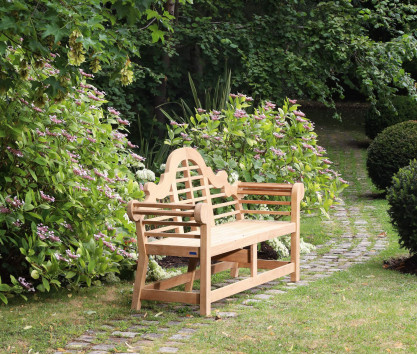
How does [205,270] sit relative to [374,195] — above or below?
above

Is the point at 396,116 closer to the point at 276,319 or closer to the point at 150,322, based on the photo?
the point at 276,319

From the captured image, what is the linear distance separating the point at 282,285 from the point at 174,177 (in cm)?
139

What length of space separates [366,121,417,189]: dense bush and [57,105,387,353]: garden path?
1.60 ft

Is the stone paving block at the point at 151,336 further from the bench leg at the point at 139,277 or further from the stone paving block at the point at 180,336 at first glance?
the bench leg at the point at 139,277

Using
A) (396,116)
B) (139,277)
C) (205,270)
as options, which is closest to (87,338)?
(139,277)

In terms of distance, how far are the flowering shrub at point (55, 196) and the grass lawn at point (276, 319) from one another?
7.9 inches

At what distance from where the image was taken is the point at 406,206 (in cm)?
642

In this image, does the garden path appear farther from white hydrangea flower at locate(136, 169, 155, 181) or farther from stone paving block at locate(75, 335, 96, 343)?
white hydrangea flower at locate(136, 169, 155, 181)

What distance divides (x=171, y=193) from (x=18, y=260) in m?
1.37

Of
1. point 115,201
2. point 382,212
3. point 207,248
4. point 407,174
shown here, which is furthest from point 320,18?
point 207,248

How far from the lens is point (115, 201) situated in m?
6.11

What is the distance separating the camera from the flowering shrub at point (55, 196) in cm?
547

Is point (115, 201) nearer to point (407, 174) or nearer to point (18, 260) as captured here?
point (18, 260)

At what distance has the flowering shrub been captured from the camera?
547cm
